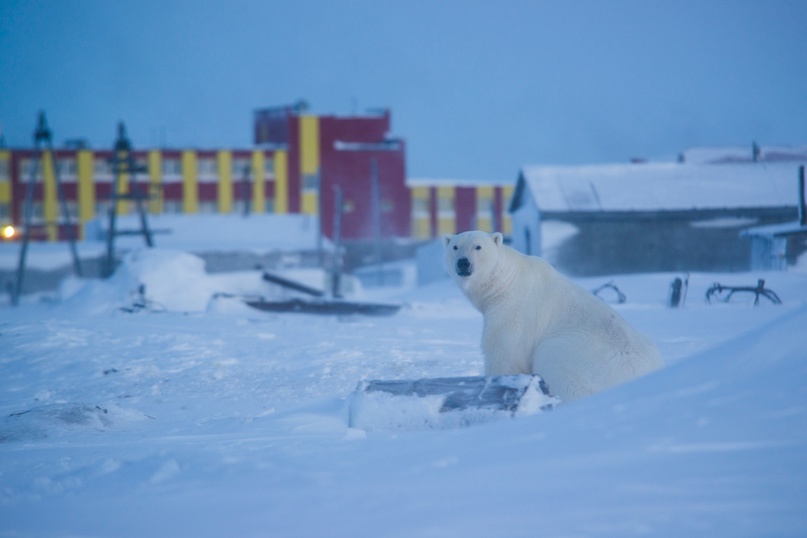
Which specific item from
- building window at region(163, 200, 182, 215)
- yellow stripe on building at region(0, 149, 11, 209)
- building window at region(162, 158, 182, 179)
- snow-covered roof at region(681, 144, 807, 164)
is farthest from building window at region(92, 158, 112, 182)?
snow-covered roof at region(681, 144, 807, 164)

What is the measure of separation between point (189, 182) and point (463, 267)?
46080 mm

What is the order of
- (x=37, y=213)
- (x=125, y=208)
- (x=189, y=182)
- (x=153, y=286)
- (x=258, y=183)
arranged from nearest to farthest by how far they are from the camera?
(x=153, y=286) < (x=37, y=213) < (x=125, y=208) < (x=258, y=183) < (x=189, y=182)

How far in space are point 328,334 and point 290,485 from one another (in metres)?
6.82

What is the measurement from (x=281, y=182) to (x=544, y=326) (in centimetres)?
4504

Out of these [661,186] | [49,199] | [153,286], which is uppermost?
[661,186]

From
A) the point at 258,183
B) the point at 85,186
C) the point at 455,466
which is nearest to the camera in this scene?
the point at 455,466

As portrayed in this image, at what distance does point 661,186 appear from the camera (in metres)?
24.2

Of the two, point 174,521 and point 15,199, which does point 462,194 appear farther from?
point 174,521

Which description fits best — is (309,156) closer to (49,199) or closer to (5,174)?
(49,199)

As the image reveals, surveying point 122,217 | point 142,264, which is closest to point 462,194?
point 122,217

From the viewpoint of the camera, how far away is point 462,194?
172ft

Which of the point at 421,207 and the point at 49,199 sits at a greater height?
the point at 49,199

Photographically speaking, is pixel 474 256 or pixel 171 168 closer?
pixel 474 256

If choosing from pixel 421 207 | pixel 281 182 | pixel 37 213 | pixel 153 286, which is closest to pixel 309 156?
pixel 281 182
